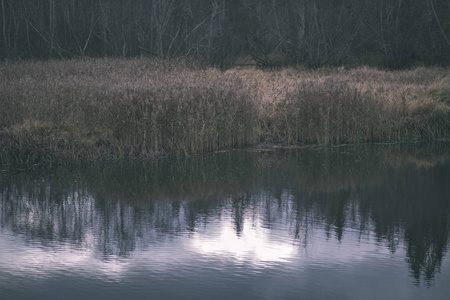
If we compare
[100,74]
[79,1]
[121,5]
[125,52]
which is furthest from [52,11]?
[100,74]

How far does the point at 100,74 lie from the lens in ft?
71.7

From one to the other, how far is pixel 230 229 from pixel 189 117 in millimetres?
5750

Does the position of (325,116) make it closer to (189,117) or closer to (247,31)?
(189,117)

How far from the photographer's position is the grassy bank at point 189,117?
1415cm

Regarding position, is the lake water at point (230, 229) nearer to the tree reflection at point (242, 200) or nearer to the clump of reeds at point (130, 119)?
the tree reflection at point (242, 200)

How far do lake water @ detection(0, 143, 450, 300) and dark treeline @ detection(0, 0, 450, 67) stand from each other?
1735cm

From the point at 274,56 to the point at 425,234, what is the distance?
78.7ft

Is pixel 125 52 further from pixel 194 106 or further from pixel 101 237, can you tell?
pixel 101 237

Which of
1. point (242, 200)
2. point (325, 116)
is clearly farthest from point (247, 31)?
point (242, 200)

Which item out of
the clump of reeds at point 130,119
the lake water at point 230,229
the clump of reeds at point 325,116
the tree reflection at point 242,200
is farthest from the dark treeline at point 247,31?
the lake water at point 230,229

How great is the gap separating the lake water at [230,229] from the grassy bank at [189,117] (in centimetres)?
74

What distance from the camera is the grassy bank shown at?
46.4 feet

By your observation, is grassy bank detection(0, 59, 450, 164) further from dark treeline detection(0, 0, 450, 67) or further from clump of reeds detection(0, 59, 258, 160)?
dark treeline detection(0, 0, 450, 67)

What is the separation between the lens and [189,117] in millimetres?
14633
